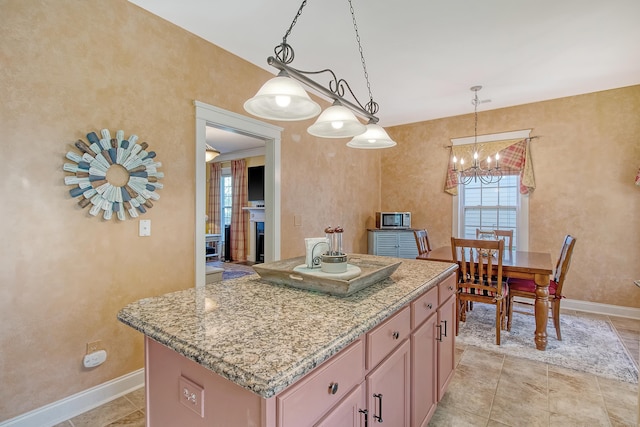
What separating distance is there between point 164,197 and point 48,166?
70cm

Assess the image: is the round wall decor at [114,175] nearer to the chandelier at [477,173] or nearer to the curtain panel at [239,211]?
the chandelier at [477,173]

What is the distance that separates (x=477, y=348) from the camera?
2.86 meters

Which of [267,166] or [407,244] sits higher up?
[267,166]

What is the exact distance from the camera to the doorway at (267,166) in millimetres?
2568

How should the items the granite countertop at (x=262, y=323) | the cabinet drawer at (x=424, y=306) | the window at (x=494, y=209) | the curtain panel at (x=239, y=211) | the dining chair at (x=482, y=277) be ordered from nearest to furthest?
1. the granite countertop at (x=262, y=323)
2. the cabinet drawer at (x=424, y=306)
3. the dining chair at (x=482, y=277)
4. the window at (x=494, y=209)
5. the curtain panel at (x=239, y=211)

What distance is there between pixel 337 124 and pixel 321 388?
140 cm

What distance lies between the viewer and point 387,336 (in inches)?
48.4

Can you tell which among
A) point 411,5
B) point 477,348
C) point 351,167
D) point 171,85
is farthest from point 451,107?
point 171,85

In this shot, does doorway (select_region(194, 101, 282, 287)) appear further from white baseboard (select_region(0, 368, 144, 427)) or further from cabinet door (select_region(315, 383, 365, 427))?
cabinet door (select_region(315, 383, 365, 427))

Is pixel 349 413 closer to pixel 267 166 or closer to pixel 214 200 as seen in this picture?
pixel 267 166

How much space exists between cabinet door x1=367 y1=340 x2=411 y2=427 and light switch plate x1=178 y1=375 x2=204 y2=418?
573 millimetres

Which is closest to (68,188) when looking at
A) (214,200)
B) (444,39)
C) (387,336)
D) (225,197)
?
(387,336)

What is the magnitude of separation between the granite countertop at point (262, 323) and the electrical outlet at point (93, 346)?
1.18 meters

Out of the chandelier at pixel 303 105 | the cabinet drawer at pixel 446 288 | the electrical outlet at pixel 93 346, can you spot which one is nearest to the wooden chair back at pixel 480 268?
the cabinet drawer at pixel 446 288
